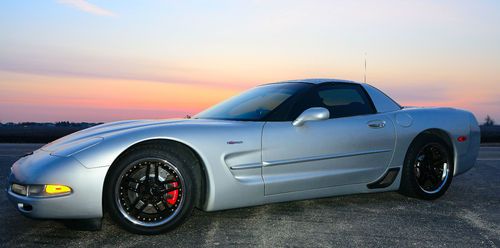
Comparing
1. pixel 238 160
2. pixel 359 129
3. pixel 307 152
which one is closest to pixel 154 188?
pixel 238 160

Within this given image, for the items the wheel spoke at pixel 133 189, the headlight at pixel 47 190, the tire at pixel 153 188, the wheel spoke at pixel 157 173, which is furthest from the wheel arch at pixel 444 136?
the headlight at pixel 47 190

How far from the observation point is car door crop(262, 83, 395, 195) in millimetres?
4160

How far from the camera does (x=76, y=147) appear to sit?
12.1 ft

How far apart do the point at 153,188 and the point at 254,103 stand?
5.09ft

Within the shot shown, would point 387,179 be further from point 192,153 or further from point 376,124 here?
point 192,153

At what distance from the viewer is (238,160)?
3.97 m

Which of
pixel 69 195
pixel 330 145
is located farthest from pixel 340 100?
pixel 69 195

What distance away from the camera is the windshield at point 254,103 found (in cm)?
454

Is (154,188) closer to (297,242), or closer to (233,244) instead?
(233,244)

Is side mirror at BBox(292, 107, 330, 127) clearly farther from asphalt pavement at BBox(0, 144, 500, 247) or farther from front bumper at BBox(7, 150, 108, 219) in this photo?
front bumper at BBox(7, 150, 108, 219)

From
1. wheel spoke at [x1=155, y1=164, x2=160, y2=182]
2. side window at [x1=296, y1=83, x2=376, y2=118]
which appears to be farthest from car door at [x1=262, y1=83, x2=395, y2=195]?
wheel spoke at [x1=155, y1=164, x2=160, y2=182]

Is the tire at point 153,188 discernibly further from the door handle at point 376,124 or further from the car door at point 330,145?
the door handle at point 376,124

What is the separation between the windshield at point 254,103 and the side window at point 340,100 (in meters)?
0.17

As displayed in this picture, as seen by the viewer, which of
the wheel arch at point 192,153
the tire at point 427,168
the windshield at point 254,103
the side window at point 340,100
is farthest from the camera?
the tire at point 427,168
